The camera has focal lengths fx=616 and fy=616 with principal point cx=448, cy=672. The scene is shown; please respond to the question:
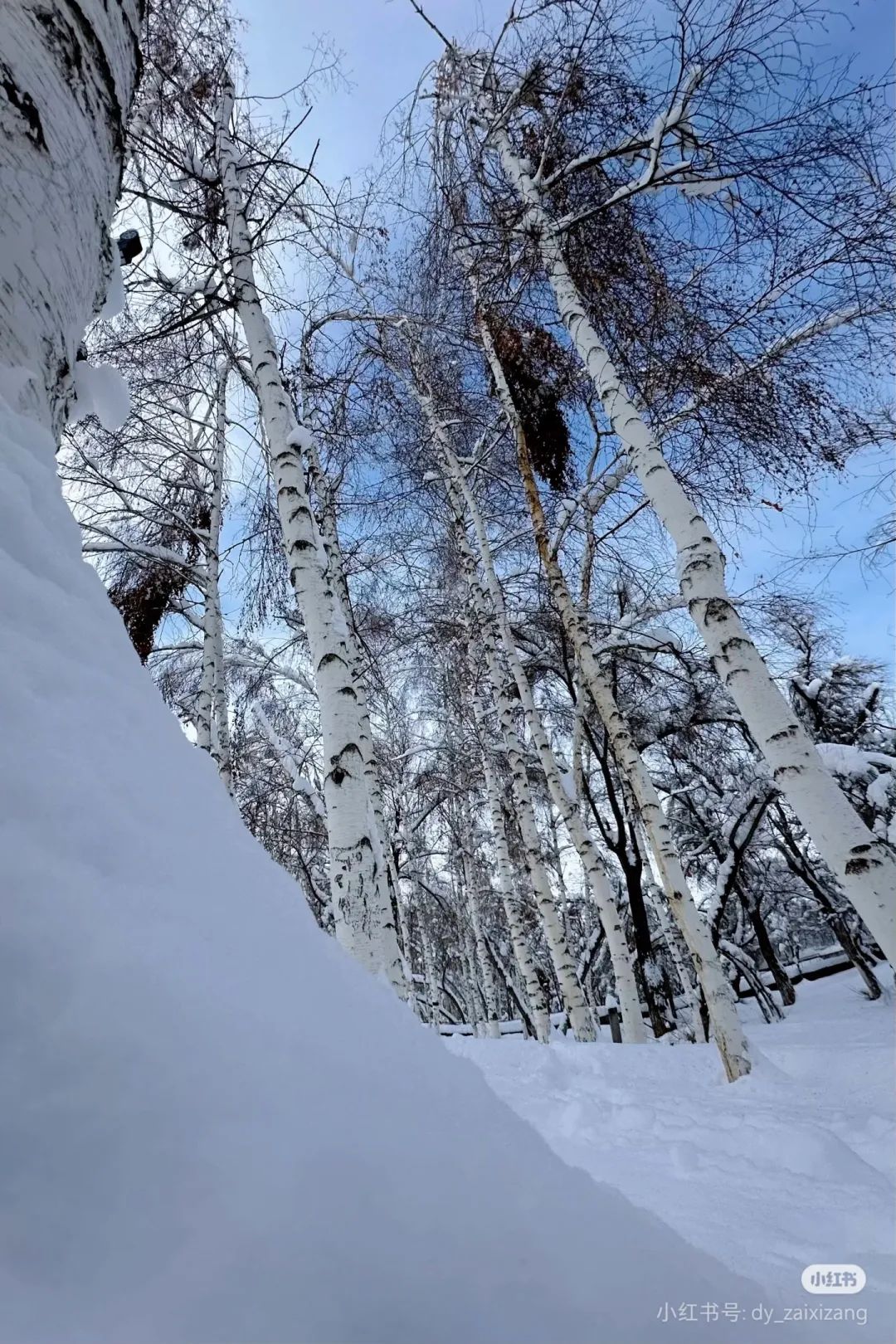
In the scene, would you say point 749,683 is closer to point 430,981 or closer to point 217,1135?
point 217,1135

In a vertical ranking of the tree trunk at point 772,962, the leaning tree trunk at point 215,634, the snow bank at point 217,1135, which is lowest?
the tree trunk at point 772,962

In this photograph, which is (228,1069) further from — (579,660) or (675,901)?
(579,660)

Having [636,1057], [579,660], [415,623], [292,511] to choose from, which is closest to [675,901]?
[636,1057]

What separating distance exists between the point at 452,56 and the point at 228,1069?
6.77 metres

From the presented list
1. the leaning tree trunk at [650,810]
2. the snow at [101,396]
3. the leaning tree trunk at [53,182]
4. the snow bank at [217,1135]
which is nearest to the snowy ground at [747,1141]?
the leaning tree trunk at [650,810]

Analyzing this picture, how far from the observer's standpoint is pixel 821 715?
8.95 metres

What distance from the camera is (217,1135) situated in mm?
388

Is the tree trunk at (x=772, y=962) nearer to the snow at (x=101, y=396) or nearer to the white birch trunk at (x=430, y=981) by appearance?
the white birch trunk at (x=430, y=981)

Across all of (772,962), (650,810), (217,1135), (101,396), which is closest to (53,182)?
(101,396)

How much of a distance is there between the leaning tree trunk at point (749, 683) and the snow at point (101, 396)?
2605mm

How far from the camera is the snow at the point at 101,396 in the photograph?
46.4 inches

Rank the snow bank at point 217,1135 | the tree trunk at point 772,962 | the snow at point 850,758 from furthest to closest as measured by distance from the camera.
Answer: the tree trunk at point 772,962, the snow at point 850,758, the snow bank at point 217,1135

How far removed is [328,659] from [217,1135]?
2977 millimetres

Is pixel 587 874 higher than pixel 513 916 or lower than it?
higher
